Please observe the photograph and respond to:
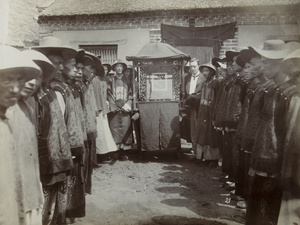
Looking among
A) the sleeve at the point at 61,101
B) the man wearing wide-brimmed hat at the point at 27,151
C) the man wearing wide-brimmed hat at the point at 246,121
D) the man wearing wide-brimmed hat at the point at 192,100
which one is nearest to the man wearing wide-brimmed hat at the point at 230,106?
the man wearing wide-brimmed hat at the point at 246,121

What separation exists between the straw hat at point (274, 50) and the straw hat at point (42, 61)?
202cm

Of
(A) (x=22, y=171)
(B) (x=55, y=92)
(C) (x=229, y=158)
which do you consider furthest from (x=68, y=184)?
(C) (x=229, y=158)

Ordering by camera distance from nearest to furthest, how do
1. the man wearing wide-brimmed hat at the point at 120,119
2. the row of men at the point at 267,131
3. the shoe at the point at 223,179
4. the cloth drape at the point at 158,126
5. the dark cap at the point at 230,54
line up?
the row of men at the point at 267,131 < the dark cap at the point at 230,54 < the shoe at the point at 223,179 < the cloth drape at the point at 158,126 < the man wearing wide-brimmed hat at the point at 120,119

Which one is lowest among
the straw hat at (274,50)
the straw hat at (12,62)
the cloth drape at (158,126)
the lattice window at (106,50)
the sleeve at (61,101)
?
the cloth drape at (158,126)

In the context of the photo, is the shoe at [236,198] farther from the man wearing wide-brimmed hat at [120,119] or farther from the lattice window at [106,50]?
the lattice window at [106,50]

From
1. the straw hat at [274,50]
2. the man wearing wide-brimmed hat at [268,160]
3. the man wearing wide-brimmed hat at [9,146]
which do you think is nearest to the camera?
the man wearing wide-brimmed hat at [9,146]

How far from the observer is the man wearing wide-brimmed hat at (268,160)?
2.80 meters

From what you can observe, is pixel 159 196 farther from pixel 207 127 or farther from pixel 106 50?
pixel 106 50

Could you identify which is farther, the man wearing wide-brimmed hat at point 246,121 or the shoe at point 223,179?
the shoe at point 223,179

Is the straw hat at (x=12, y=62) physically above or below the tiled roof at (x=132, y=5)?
below

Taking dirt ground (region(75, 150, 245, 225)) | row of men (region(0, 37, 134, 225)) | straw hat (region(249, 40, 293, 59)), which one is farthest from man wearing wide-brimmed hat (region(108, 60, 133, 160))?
straw hat (region(249, 40, 293, 59))

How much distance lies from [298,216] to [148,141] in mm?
4527

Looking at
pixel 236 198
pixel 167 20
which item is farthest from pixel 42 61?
pixel 167 20

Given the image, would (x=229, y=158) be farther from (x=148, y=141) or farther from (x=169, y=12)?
(x=169, y=12)
